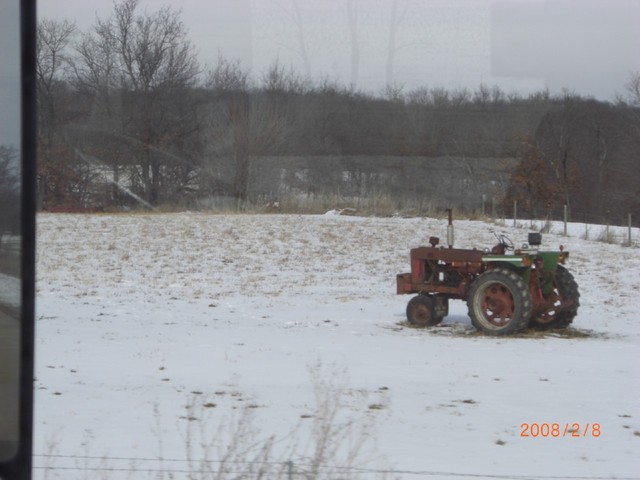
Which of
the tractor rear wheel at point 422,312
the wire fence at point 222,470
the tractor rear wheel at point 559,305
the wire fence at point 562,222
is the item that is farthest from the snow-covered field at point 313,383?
the wire fence at point 562,222

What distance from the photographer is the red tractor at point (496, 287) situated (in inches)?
425

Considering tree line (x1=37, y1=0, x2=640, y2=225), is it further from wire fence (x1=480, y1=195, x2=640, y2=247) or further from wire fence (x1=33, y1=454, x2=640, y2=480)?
wire fence (x1=33, y1=454, x2=640, y2=480)

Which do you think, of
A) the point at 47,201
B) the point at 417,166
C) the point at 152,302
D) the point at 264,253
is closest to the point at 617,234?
the point at 417,166

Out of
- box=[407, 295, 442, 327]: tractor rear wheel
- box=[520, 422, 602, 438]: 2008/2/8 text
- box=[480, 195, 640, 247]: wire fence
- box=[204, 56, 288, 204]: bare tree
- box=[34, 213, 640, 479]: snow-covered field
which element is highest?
box=[204, 56, 288, 204]: bare tree

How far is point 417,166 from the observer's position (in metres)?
25.4

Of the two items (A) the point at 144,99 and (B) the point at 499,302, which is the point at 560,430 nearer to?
(B) the point at 499,302

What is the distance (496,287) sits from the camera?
10938 mm

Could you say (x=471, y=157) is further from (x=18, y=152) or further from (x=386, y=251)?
(x=18, y=152)

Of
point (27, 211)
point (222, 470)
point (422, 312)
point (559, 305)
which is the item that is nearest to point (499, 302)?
point (559, 305)

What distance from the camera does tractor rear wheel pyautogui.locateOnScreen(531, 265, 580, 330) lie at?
11125 millimetres

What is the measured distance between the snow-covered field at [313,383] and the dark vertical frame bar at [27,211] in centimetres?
33

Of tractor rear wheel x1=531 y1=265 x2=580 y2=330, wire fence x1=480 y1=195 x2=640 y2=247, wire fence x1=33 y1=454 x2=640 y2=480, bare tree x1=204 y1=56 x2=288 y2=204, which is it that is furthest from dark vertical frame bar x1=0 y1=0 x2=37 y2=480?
wire fence x1=480 y1=195 x2=640 y2=247

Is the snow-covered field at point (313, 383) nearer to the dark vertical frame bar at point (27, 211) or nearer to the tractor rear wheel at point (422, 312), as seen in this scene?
the tractor rear wheel at point (422, 312)

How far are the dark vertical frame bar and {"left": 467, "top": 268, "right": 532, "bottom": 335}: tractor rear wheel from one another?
6.39 m
